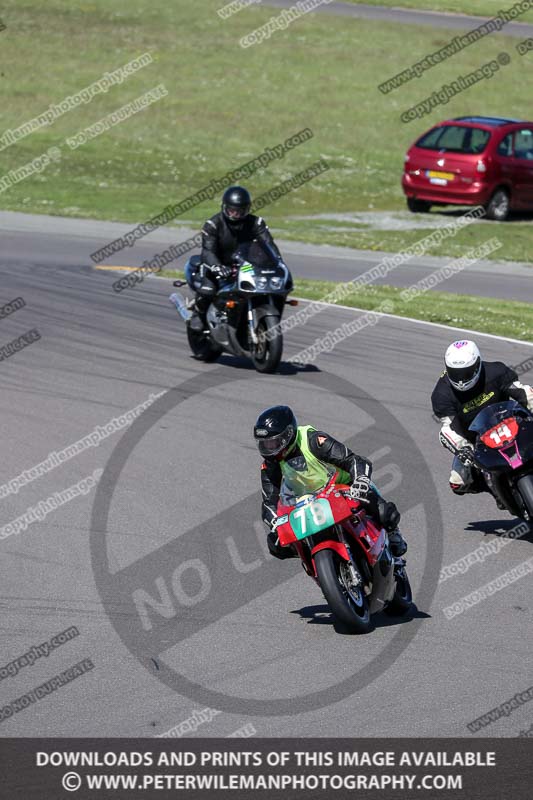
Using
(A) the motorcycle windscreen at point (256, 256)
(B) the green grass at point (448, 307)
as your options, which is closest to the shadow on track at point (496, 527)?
(A) the motorcycle windscreen at point (256, 256)

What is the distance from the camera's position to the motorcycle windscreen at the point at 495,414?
970cm

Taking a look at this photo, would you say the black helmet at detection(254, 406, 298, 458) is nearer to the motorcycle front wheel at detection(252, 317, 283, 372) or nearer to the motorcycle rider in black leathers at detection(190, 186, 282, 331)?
the motorcycle front wheel at detection(252, 317, 283, 372)

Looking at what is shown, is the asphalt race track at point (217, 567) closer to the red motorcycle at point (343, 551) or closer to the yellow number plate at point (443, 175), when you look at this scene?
the red motorcycle at point (343, 551)

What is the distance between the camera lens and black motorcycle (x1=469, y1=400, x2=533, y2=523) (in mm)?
9438

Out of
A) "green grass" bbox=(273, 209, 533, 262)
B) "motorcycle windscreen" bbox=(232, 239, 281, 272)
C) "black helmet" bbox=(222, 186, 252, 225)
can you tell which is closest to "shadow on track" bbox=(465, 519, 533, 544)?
"motorcycle windscreen" bbox=(232, 239, 281, 272)

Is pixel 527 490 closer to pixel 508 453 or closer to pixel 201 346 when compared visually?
pixel 508 453

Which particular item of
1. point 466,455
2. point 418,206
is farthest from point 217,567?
point 418,206

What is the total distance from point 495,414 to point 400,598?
80.7 inches

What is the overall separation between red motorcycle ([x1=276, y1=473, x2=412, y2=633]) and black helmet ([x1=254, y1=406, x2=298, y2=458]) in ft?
1.09

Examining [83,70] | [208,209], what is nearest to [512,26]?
[83,70]

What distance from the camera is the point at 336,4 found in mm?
52188

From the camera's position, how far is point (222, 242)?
51.7 feet
